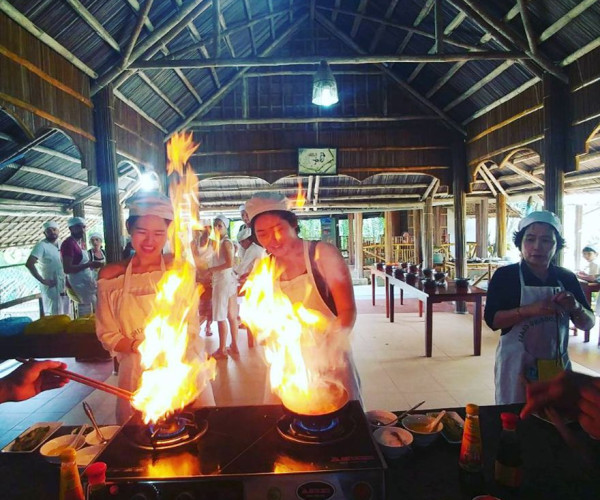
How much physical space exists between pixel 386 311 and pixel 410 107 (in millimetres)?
4974

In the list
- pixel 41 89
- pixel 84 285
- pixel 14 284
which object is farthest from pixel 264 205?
pixel 14 284

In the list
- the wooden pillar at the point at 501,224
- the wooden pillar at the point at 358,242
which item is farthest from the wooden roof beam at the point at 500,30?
the wooden pillar at the point at 358,242

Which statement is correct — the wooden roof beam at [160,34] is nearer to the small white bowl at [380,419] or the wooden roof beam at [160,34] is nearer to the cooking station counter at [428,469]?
the cooking station counter at [428,469]

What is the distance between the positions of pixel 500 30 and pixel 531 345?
5.05 metres

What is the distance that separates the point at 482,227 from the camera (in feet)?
50.3

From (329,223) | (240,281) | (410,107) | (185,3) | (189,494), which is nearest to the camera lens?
(189,494)

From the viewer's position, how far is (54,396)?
5113mm

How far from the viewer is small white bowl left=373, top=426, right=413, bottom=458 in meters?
1.70

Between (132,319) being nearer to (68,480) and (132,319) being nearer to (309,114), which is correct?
(68,480)

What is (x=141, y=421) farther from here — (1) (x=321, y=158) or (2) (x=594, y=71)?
(1) (x=321, y=158)

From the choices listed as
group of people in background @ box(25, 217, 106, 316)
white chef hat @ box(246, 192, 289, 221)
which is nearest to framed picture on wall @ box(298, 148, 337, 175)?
group of people in background @ box(25, 217, 106, 316)

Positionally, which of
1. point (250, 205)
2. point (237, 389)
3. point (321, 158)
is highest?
point (321, 158)

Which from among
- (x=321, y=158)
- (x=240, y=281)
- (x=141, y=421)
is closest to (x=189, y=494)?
(x=141, y=421)

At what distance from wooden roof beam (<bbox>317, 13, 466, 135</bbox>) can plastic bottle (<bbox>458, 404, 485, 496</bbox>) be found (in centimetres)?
862
